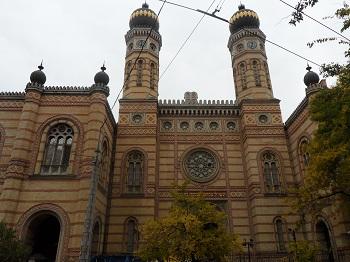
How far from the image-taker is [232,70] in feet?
87.0

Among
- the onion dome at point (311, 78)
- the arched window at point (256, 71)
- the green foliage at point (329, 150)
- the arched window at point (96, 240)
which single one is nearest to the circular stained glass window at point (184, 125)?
the arched window at point (256, 71)

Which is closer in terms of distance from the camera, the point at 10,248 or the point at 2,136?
the point at 10,248

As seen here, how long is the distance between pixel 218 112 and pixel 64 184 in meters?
11.8

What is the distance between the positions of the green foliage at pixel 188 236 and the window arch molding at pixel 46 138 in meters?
5.29

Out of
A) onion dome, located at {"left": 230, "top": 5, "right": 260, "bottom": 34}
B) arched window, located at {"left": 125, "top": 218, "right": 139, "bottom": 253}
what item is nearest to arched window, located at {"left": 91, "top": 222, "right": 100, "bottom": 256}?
arched window, located at {"left": 125, "top": 218, "right": 139, "bottom": 253}

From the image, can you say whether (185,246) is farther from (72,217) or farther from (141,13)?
(141,13)

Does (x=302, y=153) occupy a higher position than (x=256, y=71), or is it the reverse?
(x=256, y=71)

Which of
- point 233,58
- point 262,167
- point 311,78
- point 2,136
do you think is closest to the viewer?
point 2,136

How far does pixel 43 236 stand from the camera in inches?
687

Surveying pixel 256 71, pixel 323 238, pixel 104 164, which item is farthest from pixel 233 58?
pixel 323 238

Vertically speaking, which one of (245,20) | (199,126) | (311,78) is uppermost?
(245,20)

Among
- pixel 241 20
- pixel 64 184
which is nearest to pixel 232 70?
pixel 241 20

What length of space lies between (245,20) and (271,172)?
41.3 feet

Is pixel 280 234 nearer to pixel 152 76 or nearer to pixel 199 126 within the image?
pixel 199 126
